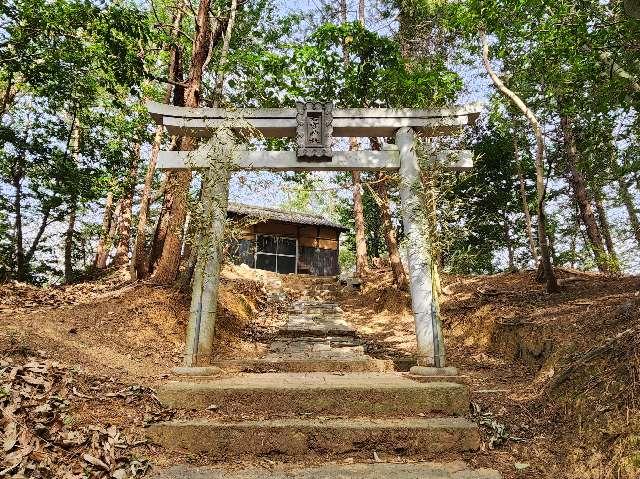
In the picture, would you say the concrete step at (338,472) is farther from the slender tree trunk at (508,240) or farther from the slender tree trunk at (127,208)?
the slender tree trunk at (508,240)

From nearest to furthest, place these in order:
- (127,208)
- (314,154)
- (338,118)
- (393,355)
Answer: (314,154) → (338,118) → (393,355) → (127,208)

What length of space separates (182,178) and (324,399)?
505cm

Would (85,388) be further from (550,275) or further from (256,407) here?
(550,275)

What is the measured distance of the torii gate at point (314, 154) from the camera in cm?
529

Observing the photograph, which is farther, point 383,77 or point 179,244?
point 383,77

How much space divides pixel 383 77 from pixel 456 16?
2397 millimetres

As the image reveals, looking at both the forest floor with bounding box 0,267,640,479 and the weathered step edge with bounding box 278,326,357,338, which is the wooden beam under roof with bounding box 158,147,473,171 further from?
the weathered step edge with bounding box 278,326,357,338

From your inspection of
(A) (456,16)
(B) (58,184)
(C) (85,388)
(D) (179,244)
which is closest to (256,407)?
(C) (85,388)

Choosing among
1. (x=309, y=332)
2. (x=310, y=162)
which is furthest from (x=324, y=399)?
(x=309, y=332)

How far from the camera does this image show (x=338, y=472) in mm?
3102

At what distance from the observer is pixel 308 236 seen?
2169 cm

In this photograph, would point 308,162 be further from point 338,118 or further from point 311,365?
point 311,365

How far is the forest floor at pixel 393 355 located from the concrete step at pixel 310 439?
184 millimetres

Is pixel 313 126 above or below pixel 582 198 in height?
below
